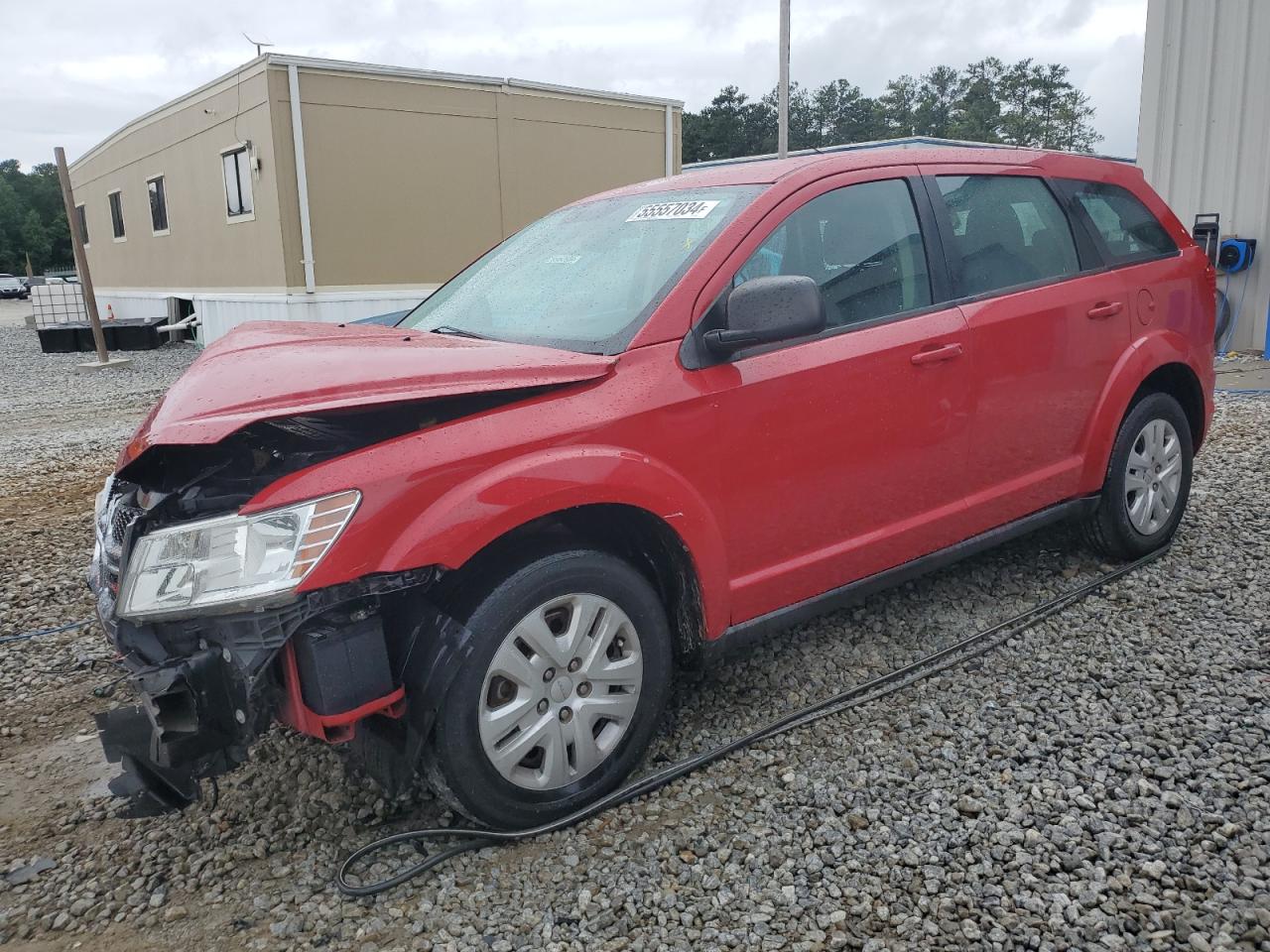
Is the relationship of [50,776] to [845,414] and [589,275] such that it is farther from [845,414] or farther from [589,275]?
[845,414]

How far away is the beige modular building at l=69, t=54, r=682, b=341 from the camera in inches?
559

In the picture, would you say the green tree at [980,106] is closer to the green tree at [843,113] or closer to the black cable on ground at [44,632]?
the green tree at [843,113]

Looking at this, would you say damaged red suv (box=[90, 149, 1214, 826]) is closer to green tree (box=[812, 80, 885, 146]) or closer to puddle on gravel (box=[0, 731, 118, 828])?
puddle on gravel (box=[0, 731, 118, 828])

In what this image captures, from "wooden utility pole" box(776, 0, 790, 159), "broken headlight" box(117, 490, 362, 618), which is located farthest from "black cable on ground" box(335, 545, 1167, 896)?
"wooden utility pole" box(776, 0, 790, 159)

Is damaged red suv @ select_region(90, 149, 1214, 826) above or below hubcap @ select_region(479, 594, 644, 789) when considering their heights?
above

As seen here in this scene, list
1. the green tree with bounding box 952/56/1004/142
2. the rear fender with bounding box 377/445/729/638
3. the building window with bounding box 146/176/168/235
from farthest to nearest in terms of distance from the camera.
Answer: the green tree with bounding box 952/56/1004/142 → the building window with bounding box 146/176/168/235 → the rear fender with bounding box 377/445/729/638

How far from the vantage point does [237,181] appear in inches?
616

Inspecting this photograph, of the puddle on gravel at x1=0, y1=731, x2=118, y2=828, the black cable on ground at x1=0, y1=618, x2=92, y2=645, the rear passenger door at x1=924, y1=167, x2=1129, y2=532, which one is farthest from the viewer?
the black cable on ground at x1=0, y1=618, x2=92, y2=645

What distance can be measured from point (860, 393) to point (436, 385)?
1.47 metres

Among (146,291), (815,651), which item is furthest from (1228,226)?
(146,291)

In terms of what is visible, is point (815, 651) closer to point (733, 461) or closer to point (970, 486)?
point (970, 486)

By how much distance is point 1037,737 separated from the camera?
3137mm

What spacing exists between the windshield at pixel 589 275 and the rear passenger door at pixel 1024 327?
102cm

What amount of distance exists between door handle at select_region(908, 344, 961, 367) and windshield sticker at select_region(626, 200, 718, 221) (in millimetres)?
874
